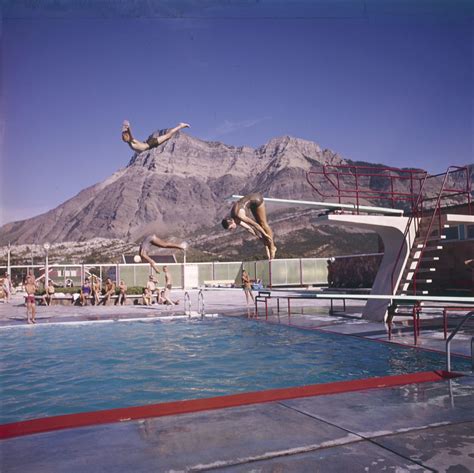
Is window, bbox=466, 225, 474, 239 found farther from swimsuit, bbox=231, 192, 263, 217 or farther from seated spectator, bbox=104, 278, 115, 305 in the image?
swimsuit, bbox=231, 192, 263, 217

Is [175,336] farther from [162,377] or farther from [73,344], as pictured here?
[162,377]

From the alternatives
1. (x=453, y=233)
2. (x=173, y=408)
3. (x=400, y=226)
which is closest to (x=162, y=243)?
(x=173, y=408)

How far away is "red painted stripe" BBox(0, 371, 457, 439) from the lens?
465 centimetres

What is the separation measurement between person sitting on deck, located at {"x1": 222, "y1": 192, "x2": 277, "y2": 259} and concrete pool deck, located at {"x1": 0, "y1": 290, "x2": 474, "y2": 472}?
175 cm

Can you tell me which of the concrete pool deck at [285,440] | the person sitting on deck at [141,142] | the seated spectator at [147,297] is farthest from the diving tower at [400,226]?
the seated spectator at [147,297]

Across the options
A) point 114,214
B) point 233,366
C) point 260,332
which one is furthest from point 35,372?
point 114,214

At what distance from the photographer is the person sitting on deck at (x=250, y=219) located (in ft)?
15.1

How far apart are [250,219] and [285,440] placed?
1.96 meters

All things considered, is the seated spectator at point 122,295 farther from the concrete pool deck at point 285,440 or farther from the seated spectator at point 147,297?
the concrete pool deck at point 285,440

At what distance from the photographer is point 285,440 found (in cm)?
418

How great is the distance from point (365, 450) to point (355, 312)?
14.4 meters

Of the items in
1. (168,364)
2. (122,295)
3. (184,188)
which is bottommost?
(168,364)

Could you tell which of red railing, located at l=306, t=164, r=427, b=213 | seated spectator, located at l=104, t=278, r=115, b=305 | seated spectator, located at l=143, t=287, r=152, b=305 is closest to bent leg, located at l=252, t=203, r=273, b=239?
red railing, located at l=306, t=164, r=427, b=213

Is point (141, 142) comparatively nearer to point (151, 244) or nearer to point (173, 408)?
point (151, 244)
